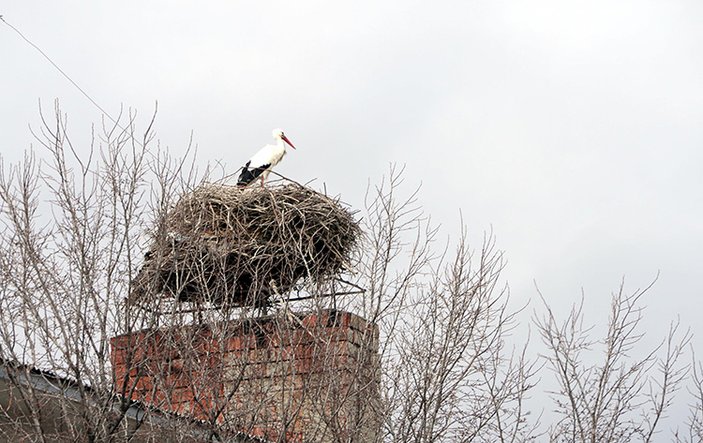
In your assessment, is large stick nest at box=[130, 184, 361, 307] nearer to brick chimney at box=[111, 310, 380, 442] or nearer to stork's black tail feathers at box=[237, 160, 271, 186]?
brick chimney at box=[111, 310, 380, 442]

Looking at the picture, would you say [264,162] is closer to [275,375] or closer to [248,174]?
[248,174]

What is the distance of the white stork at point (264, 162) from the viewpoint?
10.8 m

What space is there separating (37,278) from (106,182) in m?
0.80

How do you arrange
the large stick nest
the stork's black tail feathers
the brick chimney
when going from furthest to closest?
the stork's black tail feathers < the large stick nest < the brick chimney

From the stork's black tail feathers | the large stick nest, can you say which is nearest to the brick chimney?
the large stick nest

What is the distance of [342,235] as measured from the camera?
9.70m

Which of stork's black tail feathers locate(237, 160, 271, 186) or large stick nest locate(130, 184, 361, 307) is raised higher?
stork's black tail feathers locate(237, 160, 271, 186)

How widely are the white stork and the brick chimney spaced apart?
2.43 m

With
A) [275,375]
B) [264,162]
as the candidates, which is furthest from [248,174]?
[275,375]

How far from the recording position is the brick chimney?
6648 millimetres

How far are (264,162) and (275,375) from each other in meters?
3.84

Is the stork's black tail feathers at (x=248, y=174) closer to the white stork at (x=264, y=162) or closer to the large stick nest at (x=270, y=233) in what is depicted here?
the white stork at (x=264, y=162)

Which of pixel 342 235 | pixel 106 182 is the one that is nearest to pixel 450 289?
pixel 342 235

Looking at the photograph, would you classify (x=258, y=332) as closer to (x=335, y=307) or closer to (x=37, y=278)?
(x=335, y=307)
